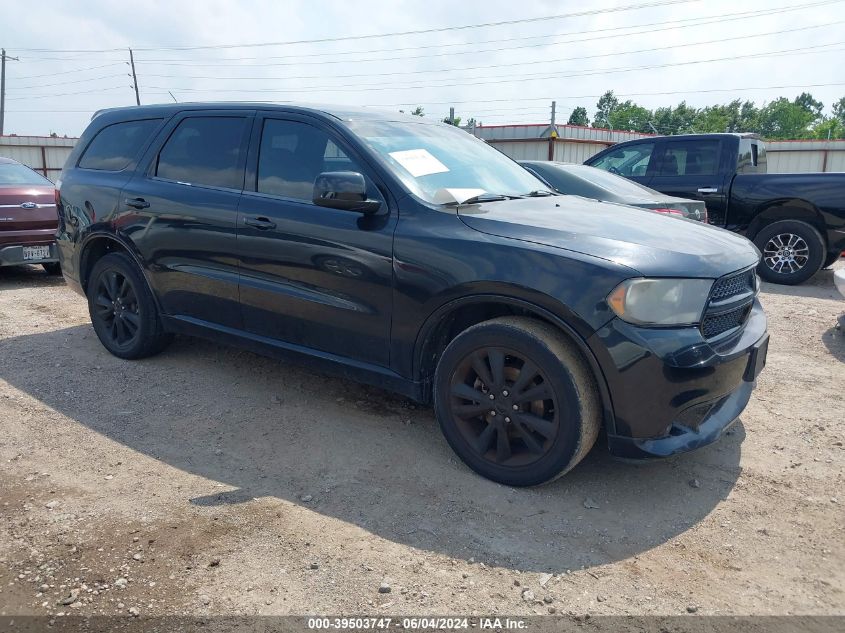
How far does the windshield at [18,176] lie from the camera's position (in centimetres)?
834

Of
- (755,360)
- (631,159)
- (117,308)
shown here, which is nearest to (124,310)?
(117,308)

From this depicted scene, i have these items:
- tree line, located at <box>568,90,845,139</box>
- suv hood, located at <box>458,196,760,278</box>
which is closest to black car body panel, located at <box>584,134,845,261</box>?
suv hood, located at <box>458,196,760,278</box>

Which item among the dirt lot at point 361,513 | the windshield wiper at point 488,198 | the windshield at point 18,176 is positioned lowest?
the dirt lot at point 361,513

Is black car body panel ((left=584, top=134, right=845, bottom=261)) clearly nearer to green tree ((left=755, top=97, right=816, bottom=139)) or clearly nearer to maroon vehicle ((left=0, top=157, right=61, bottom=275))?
maroon vehicle ((left=0, top=157, right=61, bottom=275))

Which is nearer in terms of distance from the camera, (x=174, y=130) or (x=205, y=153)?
(x=205, y=153)

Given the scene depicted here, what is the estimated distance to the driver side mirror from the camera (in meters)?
3.42

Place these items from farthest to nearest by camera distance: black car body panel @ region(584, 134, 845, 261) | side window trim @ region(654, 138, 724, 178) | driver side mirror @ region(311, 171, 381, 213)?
side window trim @ region(654, 138, 724, 178), black car body panel @ region(584, 134, 845, 261), driver side mirror @ region(311, 171, 381, 213)

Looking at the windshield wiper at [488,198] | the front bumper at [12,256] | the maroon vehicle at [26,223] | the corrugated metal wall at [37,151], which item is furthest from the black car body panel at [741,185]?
the corrugated metal wall at [37,151]

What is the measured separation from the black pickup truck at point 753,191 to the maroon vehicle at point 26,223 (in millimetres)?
7124

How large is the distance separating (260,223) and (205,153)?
2.72 ft

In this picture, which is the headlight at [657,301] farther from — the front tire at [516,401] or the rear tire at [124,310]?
the rear tire at [124,310]

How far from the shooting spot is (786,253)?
833 cm

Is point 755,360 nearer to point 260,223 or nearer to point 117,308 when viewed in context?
point 260,223

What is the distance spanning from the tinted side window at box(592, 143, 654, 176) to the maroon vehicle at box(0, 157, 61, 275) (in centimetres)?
714
